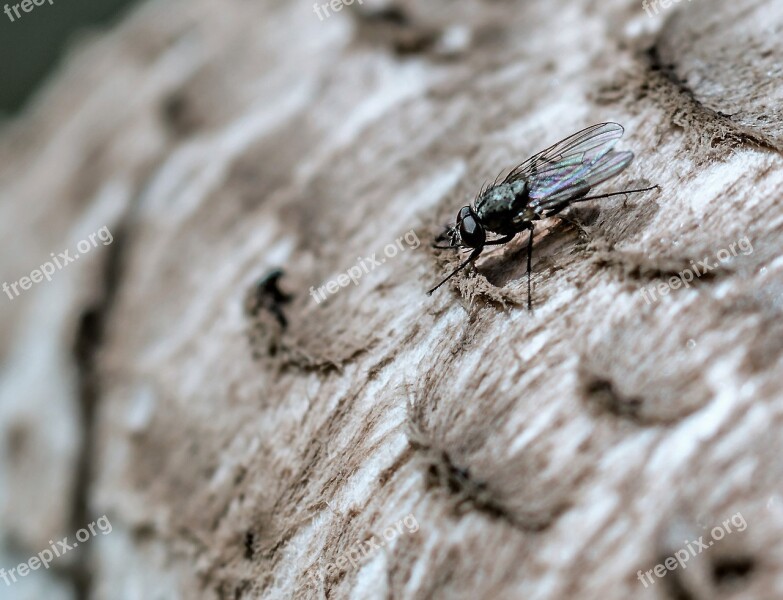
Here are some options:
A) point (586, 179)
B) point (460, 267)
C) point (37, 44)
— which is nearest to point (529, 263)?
point (460, 267)

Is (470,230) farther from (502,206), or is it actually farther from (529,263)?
(529,263)

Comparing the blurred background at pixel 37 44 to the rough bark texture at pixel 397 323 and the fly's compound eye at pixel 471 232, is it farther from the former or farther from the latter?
the fly's compound eye at pixel 471 232

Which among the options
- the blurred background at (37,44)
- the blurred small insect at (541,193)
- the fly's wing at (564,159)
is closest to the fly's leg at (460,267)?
the blurred small insect at (541,193)

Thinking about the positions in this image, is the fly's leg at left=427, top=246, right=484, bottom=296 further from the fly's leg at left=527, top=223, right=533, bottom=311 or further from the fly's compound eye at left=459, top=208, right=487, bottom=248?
the fly's leg at left=527, top=223, right=533, bottom=311

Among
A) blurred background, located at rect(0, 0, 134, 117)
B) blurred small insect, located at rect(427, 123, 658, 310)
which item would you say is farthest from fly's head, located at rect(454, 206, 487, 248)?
blurred background, located at rect(0, 0, 134, 117)

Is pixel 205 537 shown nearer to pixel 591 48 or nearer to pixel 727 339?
pixel 727 339

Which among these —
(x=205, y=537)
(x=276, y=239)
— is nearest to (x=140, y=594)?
(x=205, y=537)

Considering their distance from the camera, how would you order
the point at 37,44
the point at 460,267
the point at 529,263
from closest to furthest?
the point at 529,263 → the point at 460,267 → the point at 37,44
